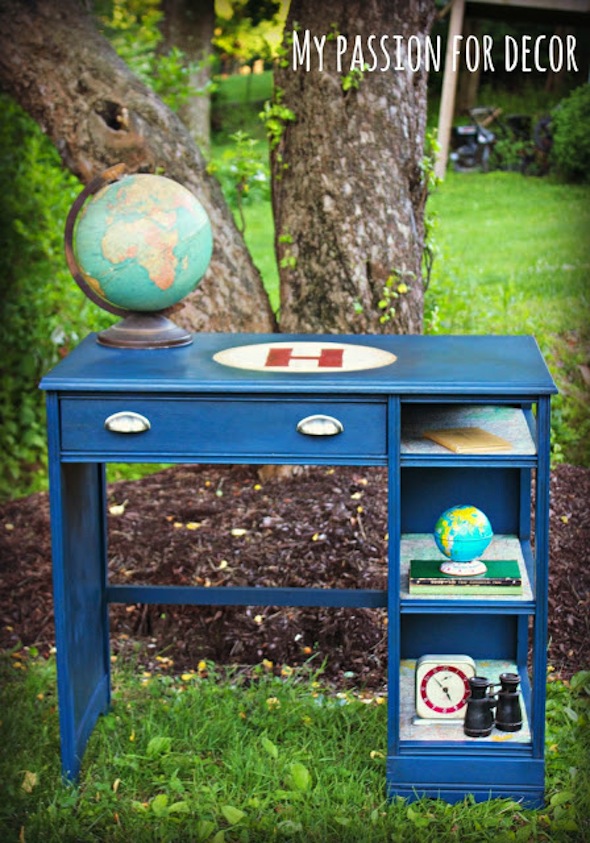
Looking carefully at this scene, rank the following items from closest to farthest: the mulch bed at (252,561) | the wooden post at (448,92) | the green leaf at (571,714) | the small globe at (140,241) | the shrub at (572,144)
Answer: the small globe at (140,241), the green leaf at (571,714), the mulch bed at (252,561), the wooden post at (448,92), the shrub at (572,144)

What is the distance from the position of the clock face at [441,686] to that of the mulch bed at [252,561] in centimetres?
Answer: 72

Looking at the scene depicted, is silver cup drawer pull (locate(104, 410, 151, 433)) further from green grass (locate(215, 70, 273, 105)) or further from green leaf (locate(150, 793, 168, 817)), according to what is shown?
green grass (locate(215, 70, 273, 105))

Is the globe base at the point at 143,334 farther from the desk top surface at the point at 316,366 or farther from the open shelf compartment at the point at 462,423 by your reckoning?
the open shelf compartment at the point at 462,423

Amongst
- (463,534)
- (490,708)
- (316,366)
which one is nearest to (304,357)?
(316,366)

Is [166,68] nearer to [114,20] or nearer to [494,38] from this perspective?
[114,20]

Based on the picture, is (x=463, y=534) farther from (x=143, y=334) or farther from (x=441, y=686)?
(x=143, y=334)

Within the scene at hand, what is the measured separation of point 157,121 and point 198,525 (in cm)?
164

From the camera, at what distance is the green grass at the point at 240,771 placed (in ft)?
11.1

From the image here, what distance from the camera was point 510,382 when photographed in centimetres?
318

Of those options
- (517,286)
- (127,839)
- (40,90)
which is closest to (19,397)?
(40,90)

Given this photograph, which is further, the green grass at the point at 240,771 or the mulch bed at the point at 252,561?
the mulch bed at the point at 252,561

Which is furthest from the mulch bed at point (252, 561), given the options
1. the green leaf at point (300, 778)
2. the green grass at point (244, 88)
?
the green grass at point (244, 88)

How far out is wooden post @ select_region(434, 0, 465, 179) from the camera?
17.5 feet

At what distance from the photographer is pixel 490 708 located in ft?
11.4
